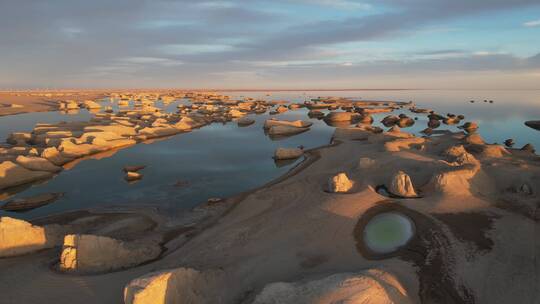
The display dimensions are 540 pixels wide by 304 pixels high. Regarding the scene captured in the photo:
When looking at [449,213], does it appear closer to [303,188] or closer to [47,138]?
[303,188]

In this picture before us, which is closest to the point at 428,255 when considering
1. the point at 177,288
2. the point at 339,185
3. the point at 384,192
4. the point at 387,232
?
the point at 387,232

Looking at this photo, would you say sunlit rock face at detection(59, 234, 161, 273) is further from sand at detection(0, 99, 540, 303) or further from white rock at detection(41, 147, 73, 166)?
white rock at detection(41, 147, 73, 166)

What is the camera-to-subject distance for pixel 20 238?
57.9 ft

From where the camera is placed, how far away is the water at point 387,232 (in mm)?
17223

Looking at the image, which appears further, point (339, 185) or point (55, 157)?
point (55, 157)

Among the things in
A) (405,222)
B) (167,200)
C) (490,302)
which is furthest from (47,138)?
(490,302)

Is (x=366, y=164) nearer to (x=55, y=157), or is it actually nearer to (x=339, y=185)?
(x=339, y=185)

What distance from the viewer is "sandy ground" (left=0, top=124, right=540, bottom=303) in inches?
557

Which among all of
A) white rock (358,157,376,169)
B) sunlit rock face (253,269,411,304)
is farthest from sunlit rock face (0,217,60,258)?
white rock (358,157,376,169)

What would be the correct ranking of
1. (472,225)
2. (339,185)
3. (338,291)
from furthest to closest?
(339,185), (472,225), (338,291)

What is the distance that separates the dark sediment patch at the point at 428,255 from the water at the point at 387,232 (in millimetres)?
268

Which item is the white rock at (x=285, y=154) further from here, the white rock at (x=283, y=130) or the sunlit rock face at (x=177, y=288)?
the sunlit rock face at (x=177, y=288)

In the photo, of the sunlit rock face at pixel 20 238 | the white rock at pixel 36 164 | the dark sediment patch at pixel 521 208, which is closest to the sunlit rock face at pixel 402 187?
the dark sediment patch at pixel 521 208

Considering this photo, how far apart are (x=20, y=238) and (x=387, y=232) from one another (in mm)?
20860
